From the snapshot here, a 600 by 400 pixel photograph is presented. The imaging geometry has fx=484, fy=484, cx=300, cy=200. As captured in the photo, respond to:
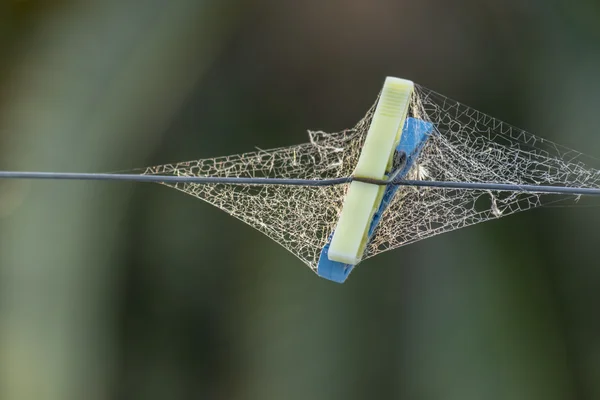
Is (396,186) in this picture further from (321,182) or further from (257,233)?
(257,233)

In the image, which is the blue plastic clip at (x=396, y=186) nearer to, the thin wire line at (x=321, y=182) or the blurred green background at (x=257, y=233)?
the thin wire line at (x=321, y=182)

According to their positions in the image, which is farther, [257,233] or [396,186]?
[257,233]

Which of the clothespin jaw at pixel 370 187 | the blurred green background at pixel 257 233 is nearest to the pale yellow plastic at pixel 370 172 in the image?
the clothespin jaw at pixel 370 187

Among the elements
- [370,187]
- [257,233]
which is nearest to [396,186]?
[370,187]

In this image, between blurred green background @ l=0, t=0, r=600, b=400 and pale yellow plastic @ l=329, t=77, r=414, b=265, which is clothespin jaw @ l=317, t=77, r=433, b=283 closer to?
pale yellow plastic @ l=329, t=77, r=414, b=265

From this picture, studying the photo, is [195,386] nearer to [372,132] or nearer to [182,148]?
[182,148]
